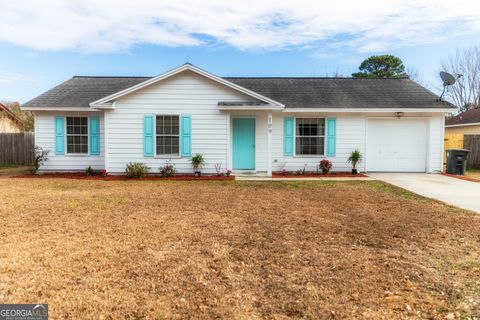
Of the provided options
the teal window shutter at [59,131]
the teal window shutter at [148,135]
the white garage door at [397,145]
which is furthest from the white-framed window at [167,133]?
the white garage door at [397,145]

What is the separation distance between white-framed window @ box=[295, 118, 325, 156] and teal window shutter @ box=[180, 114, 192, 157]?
4.46 meters

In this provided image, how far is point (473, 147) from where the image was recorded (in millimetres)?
17688

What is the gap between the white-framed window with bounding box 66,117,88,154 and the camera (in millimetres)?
13375

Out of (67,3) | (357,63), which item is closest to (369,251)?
(67,3)

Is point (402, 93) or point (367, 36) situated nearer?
point (402, 93)

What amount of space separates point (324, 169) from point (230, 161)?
388cm

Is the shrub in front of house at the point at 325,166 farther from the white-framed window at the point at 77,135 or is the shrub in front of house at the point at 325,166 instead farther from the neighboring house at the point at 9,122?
the neighboring house at the point at 9,122

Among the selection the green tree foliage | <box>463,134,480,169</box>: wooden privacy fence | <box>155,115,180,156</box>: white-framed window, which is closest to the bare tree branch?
the green tree foliage

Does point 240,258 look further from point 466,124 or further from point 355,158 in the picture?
point 466,124

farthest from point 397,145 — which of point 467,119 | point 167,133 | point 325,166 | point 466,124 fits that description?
point 467,119

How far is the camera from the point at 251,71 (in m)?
32.5

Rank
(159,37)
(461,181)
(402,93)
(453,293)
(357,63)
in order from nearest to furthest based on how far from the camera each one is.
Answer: (453,293), (461,181), (402,93), (159,37), (357,63)

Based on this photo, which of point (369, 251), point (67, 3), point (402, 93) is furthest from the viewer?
point (402, 93)

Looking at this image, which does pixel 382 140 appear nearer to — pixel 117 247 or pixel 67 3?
pixel 117 247
